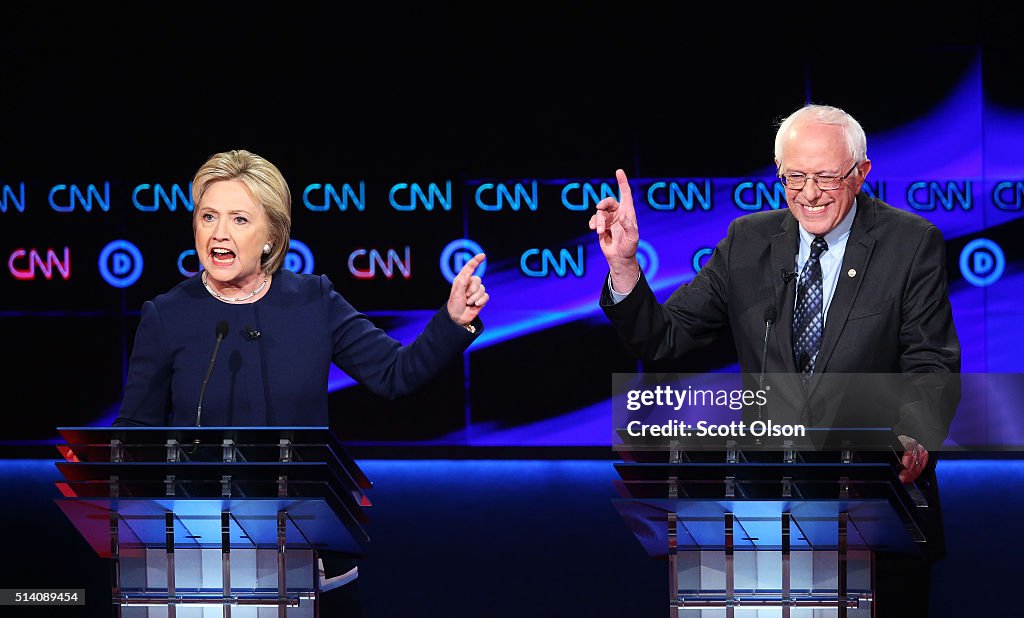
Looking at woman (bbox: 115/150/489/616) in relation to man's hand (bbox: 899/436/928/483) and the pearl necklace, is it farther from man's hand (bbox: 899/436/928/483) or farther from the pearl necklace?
man's hand (bbox: 899/436/928/483)

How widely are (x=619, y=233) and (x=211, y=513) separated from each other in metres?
1.02

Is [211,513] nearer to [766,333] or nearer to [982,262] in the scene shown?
[766,333]

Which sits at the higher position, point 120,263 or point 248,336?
point 120,263

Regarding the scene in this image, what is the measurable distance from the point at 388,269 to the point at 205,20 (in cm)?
176

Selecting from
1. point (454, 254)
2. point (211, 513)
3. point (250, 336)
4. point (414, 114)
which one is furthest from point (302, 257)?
point (211, 513)

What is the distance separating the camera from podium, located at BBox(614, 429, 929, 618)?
192cm

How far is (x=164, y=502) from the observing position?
2.01 metres

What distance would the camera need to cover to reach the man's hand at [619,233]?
2.55 meters

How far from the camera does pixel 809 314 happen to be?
8.51 ft

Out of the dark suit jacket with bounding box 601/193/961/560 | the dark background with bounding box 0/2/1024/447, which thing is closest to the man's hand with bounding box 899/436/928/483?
the dark suit jacket with bounding box 601/193/961/560

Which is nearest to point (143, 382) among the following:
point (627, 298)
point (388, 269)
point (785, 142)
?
point (627, 298)

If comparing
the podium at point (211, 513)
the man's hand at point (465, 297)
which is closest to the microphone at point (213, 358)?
the podium at point (211, 513)

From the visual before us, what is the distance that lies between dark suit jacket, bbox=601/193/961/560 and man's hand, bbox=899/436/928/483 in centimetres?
24

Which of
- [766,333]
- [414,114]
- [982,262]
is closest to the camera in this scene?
[766,333]
